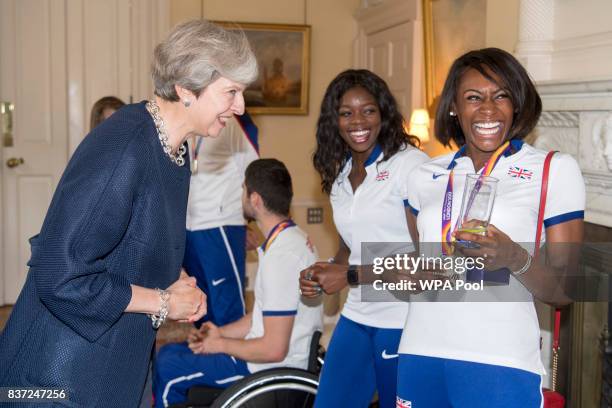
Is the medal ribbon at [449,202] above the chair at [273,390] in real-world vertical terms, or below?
above

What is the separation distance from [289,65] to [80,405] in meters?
5.60

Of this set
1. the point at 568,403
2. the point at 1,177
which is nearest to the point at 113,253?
the point at 568,403

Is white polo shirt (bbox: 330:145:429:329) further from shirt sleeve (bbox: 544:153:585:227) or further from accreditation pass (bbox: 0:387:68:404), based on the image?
accreditation pass (bbox: 0:387:68:404)

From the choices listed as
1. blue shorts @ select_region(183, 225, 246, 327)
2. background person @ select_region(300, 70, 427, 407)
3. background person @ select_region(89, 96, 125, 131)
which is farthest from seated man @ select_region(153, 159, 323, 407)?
background person @ select_region(89, 96, 125, 131)

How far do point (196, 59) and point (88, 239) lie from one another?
49cm

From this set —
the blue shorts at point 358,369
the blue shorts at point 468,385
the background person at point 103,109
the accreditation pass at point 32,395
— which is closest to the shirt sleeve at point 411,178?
the blue shorts at point 358,369

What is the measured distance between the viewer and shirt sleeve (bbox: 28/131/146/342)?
1.58 m

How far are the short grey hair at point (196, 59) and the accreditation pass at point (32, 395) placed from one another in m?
0.73

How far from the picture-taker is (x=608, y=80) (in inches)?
105

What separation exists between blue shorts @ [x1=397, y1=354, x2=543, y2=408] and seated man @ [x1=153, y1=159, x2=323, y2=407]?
40.5 inches

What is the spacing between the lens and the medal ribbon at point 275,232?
3.06m

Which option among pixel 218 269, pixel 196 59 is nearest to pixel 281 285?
pixel 218 269

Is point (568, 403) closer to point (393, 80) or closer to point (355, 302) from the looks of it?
point (355, 302)

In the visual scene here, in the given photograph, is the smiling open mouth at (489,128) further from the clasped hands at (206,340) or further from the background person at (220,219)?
the background person at (220,219)
